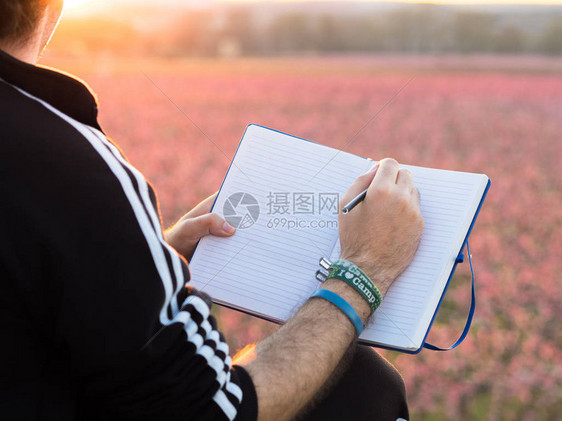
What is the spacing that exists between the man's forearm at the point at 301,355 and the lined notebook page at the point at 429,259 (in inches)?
2.7

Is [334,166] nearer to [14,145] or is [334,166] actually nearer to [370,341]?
[370,341]

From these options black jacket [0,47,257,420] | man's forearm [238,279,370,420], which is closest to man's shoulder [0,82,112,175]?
black jacket [0,47,257,420]

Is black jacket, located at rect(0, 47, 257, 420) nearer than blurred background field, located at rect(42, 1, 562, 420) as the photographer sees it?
Yes

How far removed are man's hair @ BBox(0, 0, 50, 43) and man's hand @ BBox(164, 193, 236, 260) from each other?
22.6 inches

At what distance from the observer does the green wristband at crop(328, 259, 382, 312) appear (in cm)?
110

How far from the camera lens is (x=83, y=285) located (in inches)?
28.8

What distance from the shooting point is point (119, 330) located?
75 centimetres

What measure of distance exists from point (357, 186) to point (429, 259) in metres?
0.21

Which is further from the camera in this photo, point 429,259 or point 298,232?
point 298,232

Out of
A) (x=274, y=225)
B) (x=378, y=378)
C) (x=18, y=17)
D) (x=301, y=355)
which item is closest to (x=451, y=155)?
(x=274, y=225)

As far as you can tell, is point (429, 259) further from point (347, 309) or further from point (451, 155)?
point (451, 155)

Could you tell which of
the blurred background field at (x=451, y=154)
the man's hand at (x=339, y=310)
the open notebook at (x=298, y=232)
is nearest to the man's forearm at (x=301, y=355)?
the man's hand at (x=339, y=310)

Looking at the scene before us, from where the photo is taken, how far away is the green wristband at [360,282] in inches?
43.2

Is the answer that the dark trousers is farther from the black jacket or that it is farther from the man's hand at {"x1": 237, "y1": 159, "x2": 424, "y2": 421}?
the black jacket
